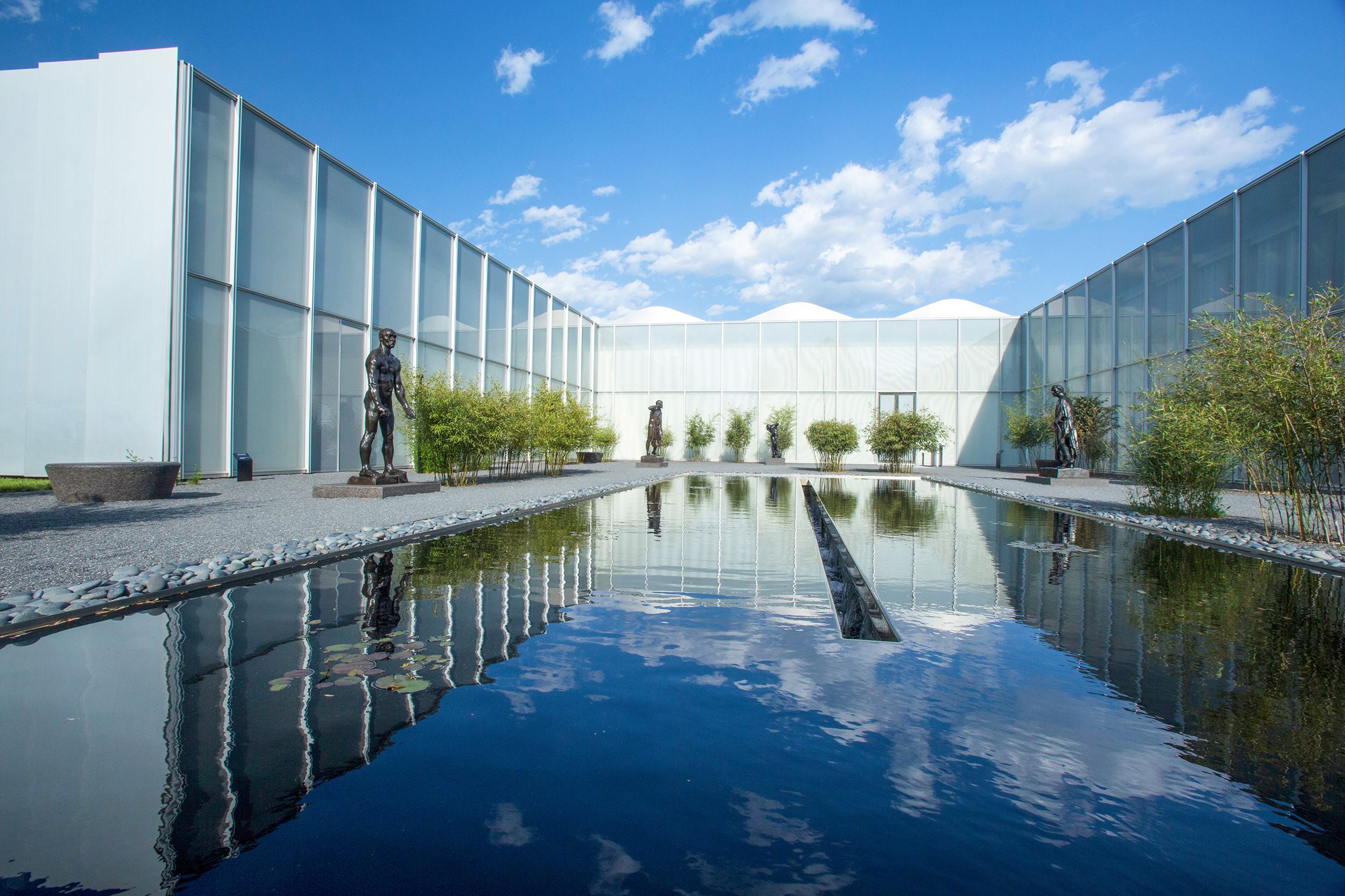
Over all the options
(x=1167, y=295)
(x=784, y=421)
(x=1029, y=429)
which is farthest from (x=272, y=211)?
(x=1029, y=429)

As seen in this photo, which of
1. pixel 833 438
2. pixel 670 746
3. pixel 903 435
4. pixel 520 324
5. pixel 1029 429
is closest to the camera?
pixel 670 746

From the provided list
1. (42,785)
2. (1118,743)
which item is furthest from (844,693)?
(42,785)

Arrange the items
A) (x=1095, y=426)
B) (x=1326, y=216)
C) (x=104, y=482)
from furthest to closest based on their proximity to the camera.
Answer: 1. (x=1095, y=426)
2. (x=1326, y=216)
3. (x=104, y=482)

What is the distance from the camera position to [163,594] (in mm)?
4367

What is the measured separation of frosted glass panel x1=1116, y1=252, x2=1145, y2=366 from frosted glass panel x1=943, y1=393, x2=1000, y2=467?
31.7 ft

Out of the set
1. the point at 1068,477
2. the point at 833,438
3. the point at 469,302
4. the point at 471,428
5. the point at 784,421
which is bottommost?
the point at 1068,477

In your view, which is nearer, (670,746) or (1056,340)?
(670,746)

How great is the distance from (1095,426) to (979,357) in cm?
1148

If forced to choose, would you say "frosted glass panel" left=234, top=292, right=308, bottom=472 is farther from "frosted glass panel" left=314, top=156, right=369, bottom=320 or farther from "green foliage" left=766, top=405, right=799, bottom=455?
"green foliage" left=766, top=405, right=799, bottom=455

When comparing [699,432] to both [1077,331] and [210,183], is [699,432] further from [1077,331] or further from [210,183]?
[210,183]

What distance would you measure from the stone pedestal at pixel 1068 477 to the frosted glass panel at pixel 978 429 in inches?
583

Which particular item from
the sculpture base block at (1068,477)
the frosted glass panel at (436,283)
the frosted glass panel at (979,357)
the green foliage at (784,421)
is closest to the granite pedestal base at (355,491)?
the frosted glass panel at (436,283)

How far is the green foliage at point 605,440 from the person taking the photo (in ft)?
94.2

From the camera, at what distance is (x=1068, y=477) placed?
58.1 ft
